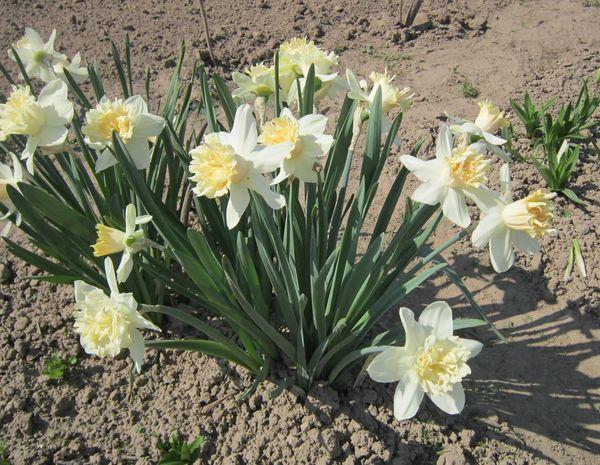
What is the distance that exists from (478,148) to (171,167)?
112 cm

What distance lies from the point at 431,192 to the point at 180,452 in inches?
50.5

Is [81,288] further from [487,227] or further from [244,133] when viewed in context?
[487,227]

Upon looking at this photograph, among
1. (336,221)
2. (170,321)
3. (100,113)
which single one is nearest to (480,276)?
(336,221)

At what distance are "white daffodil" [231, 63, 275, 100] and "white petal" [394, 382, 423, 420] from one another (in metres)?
1.06

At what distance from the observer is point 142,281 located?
2064 millimetres

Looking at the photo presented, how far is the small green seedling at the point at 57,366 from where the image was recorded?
216cm

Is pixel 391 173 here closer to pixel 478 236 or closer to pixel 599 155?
pixel 599 155

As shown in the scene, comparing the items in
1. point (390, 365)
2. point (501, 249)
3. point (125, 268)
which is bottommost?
point (390, 365)

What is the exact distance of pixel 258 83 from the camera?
1.77 meters

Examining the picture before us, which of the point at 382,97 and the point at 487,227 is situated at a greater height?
the point at 382,97

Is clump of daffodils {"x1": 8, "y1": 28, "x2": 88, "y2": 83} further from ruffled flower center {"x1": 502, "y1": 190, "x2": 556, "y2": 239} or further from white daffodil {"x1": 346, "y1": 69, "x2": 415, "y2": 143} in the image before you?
ruffled flower center {"x1": 502, "y1": 190, "x2": 556, "y2": 239}

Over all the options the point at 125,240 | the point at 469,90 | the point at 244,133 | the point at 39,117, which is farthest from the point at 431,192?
the point at 469,90

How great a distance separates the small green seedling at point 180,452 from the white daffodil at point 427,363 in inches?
33.2

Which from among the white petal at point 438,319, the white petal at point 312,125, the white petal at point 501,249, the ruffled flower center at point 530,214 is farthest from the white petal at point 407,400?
the white petal at point 312,125
